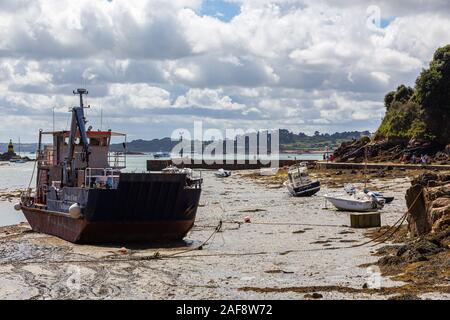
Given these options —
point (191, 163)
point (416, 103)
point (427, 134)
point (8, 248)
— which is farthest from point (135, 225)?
point (191, 163)

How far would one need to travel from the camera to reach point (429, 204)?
24891mm

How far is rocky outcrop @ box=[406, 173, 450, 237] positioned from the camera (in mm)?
23755

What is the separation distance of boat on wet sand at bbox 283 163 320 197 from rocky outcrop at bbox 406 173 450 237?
29.4 meters

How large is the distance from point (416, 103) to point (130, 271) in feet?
221

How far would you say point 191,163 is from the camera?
13688cm

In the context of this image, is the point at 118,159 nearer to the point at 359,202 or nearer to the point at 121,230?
the point at 121,230

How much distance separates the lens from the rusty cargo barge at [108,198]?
27.8m

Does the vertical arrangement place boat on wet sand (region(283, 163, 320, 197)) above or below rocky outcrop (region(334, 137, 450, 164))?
below

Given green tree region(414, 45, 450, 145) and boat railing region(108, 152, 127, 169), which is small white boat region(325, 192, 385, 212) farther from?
green tree region(414, 45, 450, 145)

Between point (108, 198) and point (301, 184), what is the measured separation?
31.5m

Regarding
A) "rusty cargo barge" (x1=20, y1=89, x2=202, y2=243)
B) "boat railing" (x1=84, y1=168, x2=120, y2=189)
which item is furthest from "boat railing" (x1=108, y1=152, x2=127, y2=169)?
"boat railing" (x1=84, y1=168, x2=120, y2=189)

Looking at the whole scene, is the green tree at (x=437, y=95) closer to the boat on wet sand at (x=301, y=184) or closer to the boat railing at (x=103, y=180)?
the boat on wet sand at (x=301, y=184)

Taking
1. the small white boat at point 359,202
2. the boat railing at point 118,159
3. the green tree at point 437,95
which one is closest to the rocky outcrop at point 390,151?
the green tree at point 437,95

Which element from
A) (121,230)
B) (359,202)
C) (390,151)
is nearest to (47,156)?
(121,230)
